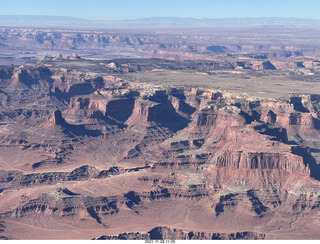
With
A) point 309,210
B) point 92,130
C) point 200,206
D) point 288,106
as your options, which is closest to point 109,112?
point 92,130

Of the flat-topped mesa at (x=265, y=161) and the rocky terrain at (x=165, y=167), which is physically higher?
the flat-topped mesa at (x=265, y=161)

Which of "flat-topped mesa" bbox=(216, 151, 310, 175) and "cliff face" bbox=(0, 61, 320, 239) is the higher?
"flat-topped mesa" bbox=(216, 151, 310, 175)

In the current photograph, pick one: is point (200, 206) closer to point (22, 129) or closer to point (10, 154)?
point (10, 154)

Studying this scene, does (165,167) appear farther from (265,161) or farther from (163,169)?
(265,161)

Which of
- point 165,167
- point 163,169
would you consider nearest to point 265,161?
point 165,167

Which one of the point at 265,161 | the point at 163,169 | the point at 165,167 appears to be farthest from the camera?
the point at 165,167
